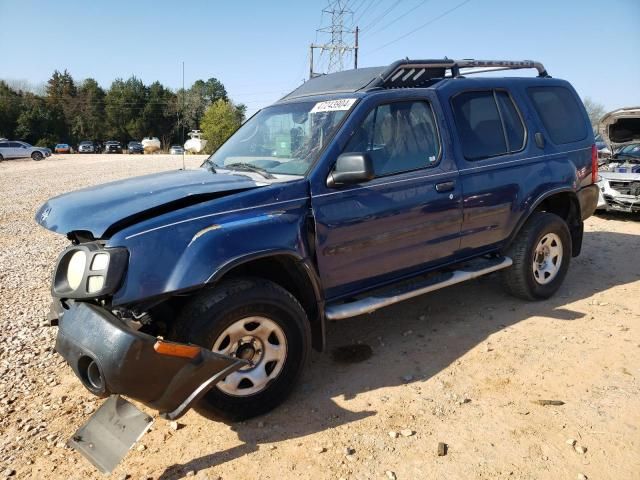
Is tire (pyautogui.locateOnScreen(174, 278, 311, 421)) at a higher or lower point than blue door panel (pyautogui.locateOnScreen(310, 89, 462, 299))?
lower

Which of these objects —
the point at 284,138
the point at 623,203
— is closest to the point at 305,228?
the point at 284,138

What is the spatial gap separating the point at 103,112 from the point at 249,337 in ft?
280

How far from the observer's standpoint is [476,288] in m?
5.34

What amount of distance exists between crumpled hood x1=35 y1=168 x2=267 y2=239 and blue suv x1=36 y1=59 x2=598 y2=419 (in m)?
0.01

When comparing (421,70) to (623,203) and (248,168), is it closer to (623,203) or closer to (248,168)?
(248,168)

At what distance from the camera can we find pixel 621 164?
9.66 meters

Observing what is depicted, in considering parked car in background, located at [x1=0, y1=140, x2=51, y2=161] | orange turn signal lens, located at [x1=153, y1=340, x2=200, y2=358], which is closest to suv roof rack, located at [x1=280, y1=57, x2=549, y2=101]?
orange turn signal lens, located at [x1=153, y1=340, x2=200, y2=358]

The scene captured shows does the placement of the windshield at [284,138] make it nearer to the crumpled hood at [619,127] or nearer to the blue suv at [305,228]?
the blue suv at [305,228]

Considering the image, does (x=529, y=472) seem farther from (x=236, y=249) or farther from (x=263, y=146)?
(x=263, y=146)

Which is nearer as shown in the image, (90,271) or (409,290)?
(90,271)

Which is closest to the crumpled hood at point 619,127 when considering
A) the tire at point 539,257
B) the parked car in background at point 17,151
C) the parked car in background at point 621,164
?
the parked car in background at point 621,164

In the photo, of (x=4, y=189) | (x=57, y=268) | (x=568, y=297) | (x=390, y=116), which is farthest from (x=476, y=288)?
(x=4, y=189)

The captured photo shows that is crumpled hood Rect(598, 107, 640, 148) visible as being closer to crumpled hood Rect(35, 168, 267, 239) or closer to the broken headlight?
crumpled hood Rect(35, 168, 267, 239)

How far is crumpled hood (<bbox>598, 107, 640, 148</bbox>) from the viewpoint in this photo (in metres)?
9.34
